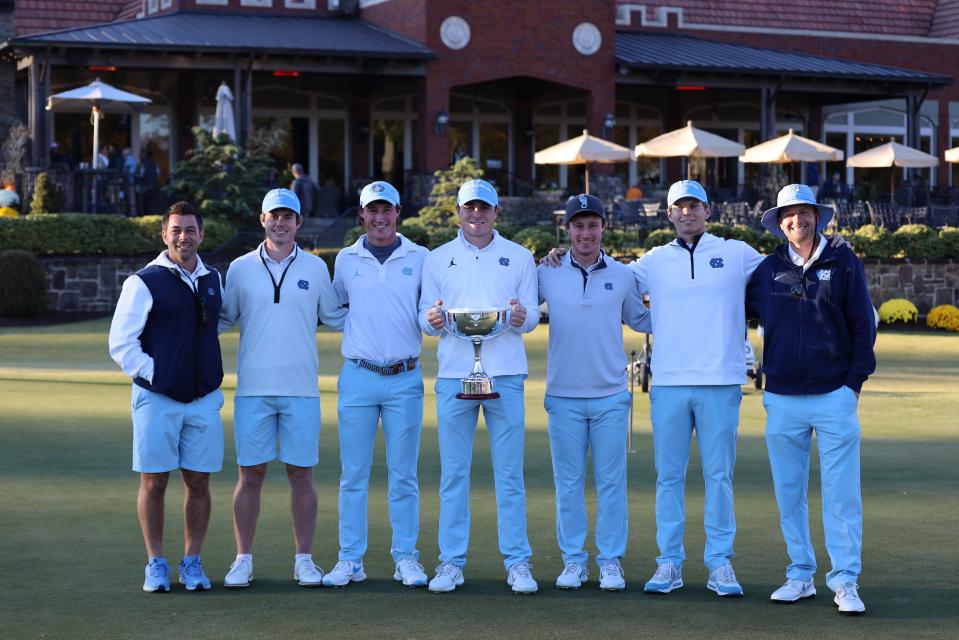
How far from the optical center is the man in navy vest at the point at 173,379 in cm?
718

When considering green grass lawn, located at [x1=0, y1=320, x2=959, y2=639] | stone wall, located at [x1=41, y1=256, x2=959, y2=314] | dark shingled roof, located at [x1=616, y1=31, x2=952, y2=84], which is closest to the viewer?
green grass lawn, located at [x1=0, y1=320, x2=959, y2=639]

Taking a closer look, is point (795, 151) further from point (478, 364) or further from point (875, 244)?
point (478, 364)

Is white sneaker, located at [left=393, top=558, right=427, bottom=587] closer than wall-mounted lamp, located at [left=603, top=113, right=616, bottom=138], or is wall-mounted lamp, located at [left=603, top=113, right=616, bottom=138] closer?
white sneaker, located at [left=393, top=558, right=427, bottom=587]

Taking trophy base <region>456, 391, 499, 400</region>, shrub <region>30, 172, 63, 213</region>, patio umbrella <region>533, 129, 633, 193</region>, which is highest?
patio umbrella <region>533, 129, 633, 193</region>

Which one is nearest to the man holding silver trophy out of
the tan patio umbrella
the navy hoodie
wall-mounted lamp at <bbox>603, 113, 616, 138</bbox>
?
the navy hoodie

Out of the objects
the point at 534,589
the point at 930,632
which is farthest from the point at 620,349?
the point at 930,632

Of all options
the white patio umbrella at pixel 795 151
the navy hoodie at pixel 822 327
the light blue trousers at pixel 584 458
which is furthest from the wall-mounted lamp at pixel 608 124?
the navy hoodie at pixel 822 327

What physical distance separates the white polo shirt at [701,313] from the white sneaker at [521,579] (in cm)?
112

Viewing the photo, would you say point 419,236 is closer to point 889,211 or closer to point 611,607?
point 889,211

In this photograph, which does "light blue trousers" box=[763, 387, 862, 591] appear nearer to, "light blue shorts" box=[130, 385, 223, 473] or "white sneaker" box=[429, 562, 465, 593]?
"white sneaker" box=[429, 562, 465, 593]

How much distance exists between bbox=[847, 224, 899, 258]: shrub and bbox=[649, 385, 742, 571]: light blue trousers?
58.0 ft

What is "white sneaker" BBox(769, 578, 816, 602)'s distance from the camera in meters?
6.95

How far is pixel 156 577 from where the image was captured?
281 inches

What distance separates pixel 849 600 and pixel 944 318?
1743 centimetres
